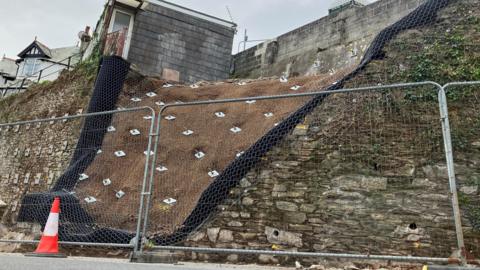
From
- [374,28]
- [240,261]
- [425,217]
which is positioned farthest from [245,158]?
[374,28]

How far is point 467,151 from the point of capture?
212 inches

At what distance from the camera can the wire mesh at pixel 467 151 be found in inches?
195

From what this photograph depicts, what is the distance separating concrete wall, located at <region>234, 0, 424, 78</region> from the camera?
12172mm

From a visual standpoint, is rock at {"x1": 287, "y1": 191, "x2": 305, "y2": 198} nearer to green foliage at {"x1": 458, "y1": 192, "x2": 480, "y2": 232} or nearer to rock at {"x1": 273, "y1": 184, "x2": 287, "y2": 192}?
rock at {"x1": 273, "y1": 184, "x2": 287, "y2": 192}

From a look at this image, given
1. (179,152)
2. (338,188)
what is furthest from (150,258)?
(179,152)

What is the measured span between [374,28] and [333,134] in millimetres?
7682

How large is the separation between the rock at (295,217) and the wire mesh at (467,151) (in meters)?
1.92

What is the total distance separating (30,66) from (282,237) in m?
31.5

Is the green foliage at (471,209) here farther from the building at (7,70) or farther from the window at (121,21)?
the building at (7,70)

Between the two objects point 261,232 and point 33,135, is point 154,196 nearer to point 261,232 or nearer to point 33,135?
point 261,232

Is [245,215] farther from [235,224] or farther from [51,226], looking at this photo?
[51,226]

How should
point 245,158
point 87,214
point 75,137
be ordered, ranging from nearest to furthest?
point 245,158, point 87,214, point 75,137

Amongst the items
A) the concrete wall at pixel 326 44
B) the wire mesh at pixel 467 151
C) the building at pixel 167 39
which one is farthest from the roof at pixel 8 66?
the wire mesh at pixel 467 151

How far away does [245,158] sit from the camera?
19.3ft
